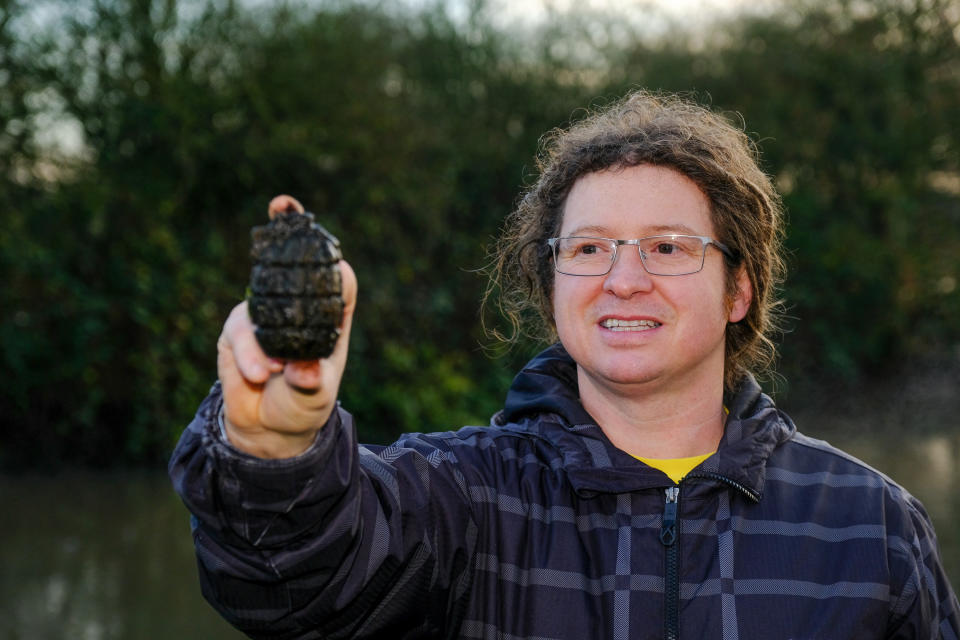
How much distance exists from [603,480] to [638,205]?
63 centimetres

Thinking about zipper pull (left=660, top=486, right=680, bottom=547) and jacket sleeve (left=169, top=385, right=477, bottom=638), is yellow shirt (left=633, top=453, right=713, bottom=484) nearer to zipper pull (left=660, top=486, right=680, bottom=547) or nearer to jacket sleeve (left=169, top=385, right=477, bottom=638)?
zipper pull (left=660, top=486, right=680, bottom=547)

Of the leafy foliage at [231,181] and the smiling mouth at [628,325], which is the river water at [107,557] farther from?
the smiling mouth at [628,325]

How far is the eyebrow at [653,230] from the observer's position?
2285mm

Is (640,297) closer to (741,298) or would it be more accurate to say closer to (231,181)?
(741,298)

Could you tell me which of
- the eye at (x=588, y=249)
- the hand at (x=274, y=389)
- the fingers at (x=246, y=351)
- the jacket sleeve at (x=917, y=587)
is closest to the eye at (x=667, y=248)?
the eye at (x=588, y=249)

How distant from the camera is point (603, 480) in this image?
6.80 ft

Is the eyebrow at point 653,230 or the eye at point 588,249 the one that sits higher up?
the eyebrow at point 653,230

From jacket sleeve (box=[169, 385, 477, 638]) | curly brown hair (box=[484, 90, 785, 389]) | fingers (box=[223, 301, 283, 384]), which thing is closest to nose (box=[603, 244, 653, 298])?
curly brown hair (box=[484, 90, 785, 389])

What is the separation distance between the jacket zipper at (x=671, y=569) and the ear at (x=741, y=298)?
2.05 feet

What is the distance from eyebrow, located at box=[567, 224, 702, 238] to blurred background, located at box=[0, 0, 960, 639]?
3317 mm

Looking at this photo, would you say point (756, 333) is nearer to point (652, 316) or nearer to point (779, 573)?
point (652, 316)

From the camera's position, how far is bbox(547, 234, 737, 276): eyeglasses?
Answer: 7.50ft

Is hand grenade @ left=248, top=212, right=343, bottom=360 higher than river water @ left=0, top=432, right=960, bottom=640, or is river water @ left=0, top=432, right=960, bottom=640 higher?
hand grenade @ left=248, top=212, right=343, bottom=360

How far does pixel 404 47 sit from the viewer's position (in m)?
8.17
